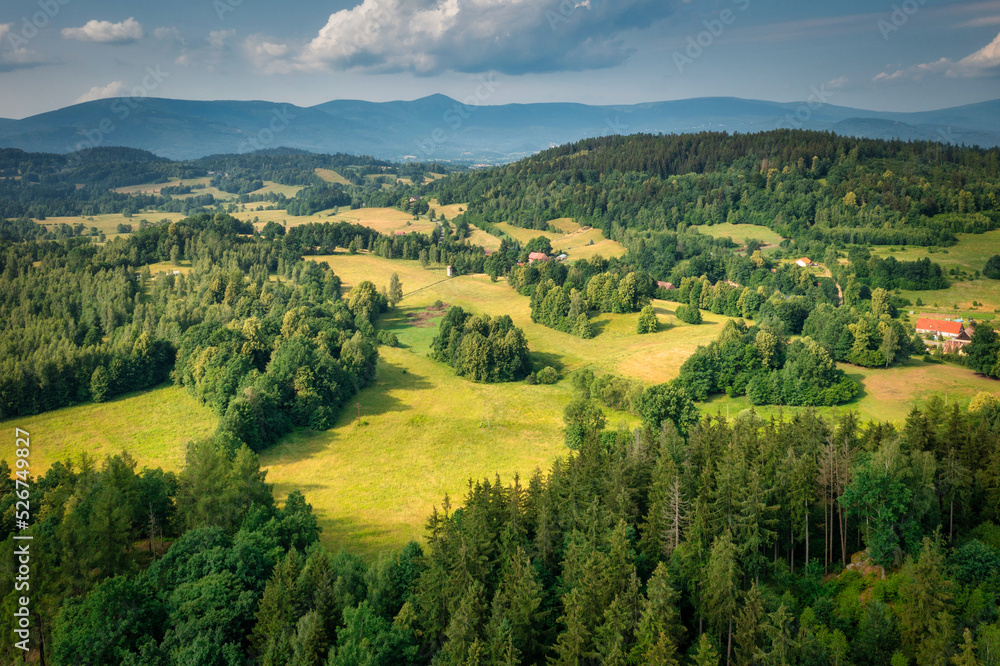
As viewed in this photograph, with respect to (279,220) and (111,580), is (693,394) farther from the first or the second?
(279,220)

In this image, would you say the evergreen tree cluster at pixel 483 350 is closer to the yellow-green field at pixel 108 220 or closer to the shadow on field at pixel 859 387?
the shadow on field at pixel 859 387

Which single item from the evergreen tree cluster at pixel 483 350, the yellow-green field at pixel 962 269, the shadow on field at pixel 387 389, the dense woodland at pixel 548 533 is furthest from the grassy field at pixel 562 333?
the yellow-green field at pixel 962 269

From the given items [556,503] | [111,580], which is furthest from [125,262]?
[556,503]

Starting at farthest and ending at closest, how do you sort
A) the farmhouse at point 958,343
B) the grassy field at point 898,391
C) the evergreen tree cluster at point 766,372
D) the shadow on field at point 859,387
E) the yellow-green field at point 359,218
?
the yellow-green field at point 359,218
the farmhouse at point 958,343
the evergreen tree cluster at point 766,372
the shadow on field at point 859,387
the grassy field at point 898,391

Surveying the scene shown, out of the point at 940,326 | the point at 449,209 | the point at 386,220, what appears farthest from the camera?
the point at 449,209

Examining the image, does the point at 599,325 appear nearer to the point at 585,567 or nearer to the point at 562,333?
the point at 562,333

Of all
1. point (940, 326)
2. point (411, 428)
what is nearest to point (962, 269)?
point (940, 326)

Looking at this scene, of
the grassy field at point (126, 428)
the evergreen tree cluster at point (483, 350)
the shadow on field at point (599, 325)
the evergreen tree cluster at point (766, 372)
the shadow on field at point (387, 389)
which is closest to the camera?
the grassy field at point (126, 428)

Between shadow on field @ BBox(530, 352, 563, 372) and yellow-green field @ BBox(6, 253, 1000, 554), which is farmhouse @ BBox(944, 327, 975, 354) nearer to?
yellow-green field @ BBox(6, 253, 1000, 554)

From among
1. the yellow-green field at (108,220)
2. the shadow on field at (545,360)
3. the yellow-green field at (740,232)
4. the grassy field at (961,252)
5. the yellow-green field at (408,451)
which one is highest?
the yellow-green field at (108,220)
